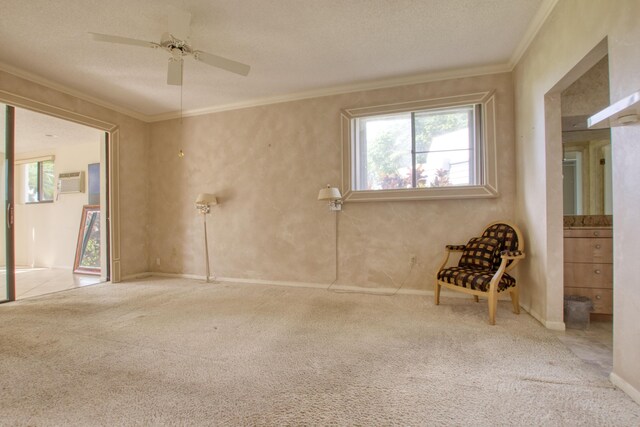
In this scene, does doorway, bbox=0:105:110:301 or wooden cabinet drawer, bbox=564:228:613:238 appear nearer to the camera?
wooden cabinet drawer, bbox=564:228:613:238

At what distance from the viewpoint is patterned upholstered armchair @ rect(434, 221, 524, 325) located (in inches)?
97.5

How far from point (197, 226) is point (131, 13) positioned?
2.84m

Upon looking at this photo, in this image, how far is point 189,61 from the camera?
2996 mm

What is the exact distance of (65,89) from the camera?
3.62 meters

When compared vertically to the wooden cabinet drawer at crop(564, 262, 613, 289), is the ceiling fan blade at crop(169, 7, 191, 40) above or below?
above

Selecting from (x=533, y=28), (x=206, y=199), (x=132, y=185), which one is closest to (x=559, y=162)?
(x=533, y=28)

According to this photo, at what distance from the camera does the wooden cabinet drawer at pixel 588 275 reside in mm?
2541

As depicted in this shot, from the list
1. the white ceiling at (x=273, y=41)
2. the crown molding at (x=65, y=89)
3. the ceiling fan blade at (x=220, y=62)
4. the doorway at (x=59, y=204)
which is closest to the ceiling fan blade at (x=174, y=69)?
the ceiling fan blade at (x=220, y=62)

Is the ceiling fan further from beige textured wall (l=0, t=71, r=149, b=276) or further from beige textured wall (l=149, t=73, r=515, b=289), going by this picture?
beige textured wall (l=0, t=71, r=149, b=276)

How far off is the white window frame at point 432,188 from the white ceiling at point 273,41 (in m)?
0.34

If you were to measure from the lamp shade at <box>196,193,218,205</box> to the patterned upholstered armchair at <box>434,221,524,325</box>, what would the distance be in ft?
10.2

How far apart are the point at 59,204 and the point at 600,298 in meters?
8.17

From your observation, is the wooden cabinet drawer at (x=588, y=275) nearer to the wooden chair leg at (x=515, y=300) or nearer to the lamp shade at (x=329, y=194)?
the wooden chair leg at (x=515, y=300)

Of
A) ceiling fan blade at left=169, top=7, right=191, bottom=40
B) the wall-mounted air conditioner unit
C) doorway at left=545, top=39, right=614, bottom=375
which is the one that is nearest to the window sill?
doorway at left=545, top=39, right=614, bottom=375
